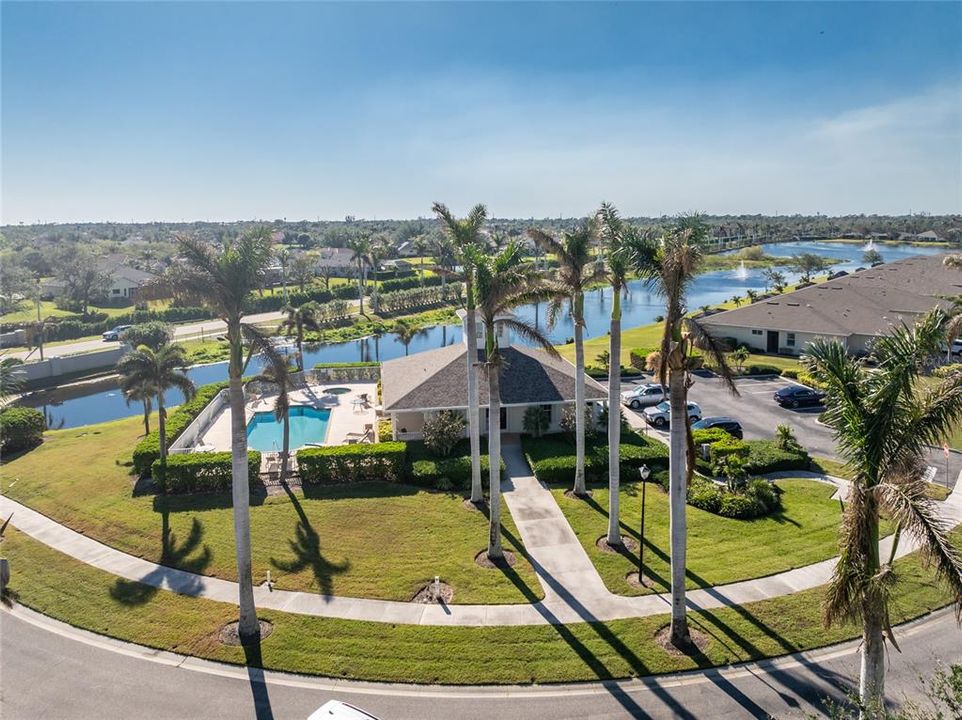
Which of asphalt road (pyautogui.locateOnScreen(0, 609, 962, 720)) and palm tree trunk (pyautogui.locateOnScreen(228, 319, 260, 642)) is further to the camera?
palm tree trunk (pyautogui.locateOnScreen(228, 319, 260, 642))

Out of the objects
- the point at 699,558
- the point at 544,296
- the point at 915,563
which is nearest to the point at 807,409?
the point at 915,563

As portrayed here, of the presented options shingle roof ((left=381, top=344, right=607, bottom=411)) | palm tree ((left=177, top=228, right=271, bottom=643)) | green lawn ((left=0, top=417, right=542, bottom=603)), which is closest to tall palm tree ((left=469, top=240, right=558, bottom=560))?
green lawn ((left=0, top=417, right=542, bottom=603))

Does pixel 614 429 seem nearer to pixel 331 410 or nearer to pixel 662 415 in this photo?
pixel 662 415

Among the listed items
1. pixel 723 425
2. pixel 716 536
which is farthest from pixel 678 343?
pixel 723 425

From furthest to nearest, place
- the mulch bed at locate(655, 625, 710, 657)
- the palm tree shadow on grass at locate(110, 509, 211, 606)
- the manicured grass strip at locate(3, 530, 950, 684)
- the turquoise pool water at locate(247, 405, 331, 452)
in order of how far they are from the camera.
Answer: the turquoise pool water at locate(247, 405, 331, 452), the palm tree shadow on grass at locate(110, 509, 211, 606), the mulch bed at locate(655, 625, 710, 657), the manicured grass strip at locate(3, 530, 950, 684)

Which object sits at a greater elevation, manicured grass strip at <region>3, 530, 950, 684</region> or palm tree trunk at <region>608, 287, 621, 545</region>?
palm tree trunk at <region>608, 287, 621, 545</region>

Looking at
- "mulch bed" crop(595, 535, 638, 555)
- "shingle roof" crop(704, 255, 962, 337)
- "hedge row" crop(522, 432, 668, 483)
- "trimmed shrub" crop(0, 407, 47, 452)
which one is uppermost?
"shingle roof" crop(704, 255, 962, 337)

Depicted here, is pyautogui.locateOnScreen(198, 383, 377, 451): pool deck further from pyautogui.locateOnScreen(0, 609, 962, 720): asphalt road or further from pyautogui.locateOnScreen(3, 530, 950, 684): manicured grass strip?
pyautogui.locateOnScreen(0, 609, 962, 720): asphalt road
